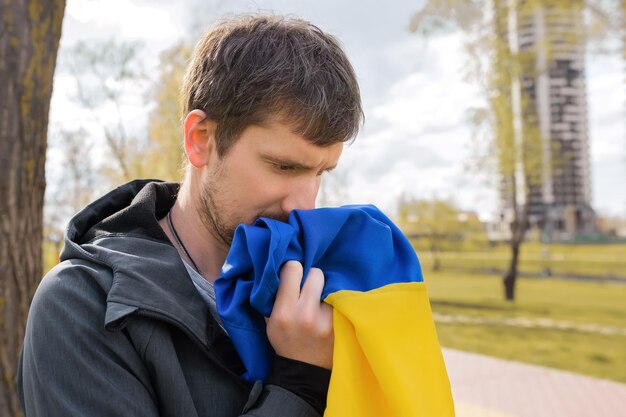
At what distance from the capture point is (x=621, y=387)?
27.6 ft

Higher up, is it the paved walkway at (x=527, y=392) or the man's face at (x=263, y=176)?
the man's face at (x=263, y=176)

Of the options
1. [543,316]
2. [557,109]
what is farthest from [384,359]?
[557,109]

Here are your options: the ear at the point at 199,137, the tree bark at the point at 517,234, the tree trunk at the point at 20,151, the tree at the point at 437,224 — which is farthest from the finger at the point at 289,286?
the tree at the point at 437,224

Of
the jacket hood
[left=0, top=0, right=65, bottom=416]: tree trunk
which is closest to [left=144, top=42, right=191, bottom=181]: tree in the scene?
[left=0, top=0, right=65, bottom=416]: tree trunk

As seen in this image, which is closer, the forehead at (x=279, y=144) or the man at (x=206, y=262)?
the man at (x=206, y=262)

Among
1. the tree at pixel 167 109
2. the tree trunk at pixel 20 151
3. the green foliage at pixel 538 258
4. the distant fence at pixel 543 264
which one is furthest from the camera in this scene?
the green foliage at pixel 538 258

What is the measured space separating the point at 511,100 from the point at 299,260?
699 inches

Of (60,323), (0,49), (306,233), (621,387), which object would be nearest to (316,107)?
(306,233)

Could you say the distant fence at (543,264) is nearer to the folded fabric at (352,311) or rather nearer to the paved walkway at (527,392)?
the paved walkway at (527,392)

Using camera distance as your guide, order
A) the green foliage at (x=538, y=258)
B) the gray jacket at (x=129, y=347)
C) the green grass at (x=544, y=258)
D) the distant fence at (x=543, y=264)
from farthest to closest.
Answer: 1. the green grass at (x=544, y=258)
2. the green foliage at (x=538, y=258)
3. the distant fence at (x=543, y=264)
4. the gray jacket at (x=129, y=347)

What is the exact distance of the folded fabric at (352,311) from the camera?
4.30 feet

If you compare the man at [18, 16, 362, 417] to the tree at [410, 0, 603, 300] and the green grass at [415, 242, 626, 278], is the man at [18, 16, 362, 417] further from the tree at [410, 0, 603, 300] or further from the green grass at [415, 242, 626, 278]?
the green grass at [415, 242, 626, 278]

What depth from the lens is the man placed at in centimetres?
125

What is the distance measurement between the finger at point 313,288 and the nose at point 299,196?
24 cm
